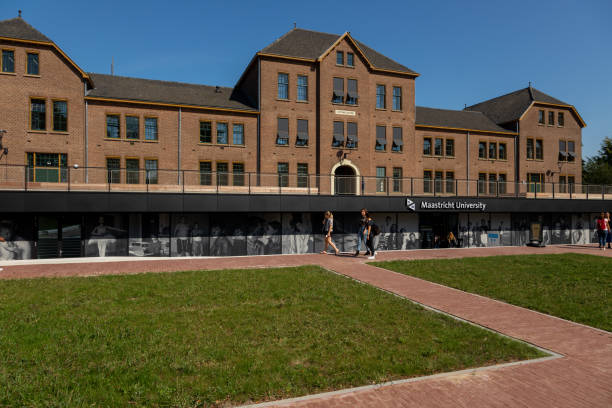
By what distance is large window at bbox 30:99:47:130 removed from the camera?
21750mm

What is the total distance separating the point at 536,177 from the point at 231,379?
37549 millimetres

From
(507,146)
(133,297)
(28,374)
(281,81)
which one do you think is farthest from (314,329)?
(507,146)

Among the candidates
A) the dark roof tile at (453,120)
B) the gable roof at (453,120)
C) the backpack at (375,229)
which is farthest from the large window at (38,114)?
the dark roof tile at (453,120)

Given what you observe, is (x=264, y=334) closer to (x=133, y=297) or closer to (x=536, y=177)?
(x=133, y=297)

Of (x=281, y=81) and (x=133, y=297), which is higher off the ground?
(x=281, y=81)

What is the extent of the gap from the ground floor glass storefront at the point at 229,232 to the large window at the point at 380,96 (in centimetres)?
937

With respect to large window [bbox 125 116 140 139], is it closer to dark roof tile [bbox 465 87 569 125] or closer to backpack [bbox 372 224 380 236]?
backpack [bbox 372 224 380 236]

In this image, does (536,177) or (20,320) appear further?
(536,177)

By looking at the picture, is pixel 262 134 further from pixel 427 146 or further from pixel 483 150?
pixel 483 150

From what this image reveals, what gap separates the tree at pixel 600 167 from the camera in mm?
48978

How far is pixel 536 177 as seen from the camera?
34594 mm

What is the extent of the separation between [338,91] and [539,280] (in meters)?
19.3

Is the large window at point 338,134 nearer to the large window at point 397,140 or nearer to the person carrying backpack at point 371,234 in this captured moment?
the large window at point 397,140

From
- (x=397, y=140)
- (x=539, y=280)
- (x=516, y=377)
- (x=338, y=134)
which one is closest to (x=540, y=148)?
(x=397, y=140)
